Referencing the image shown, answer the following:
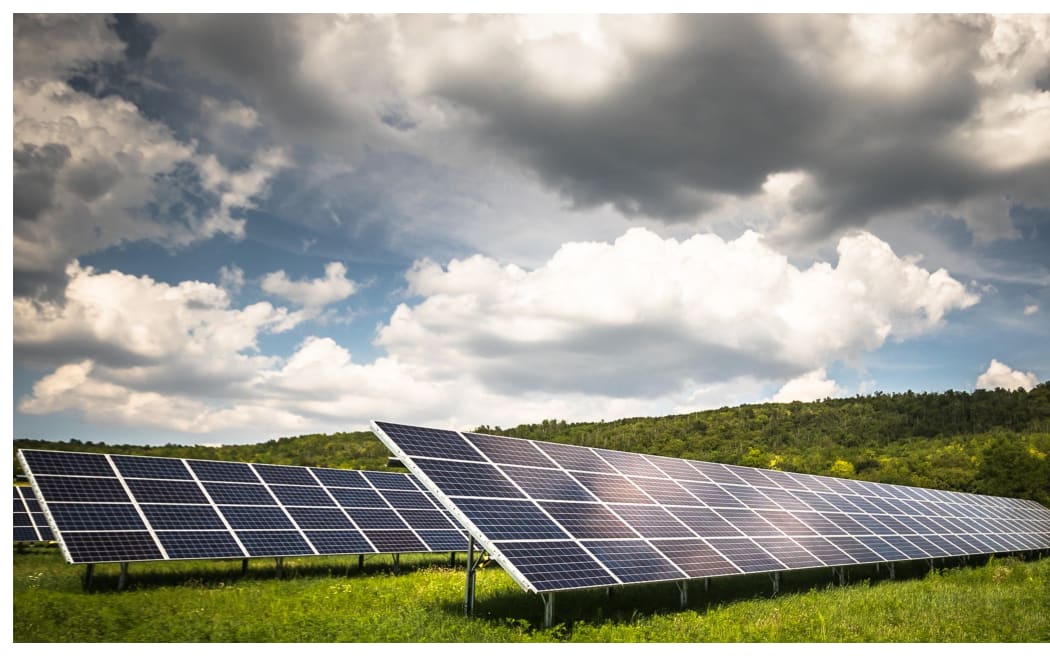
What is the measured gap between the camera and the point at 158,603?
21.4m

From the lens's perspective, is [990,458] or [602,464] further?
[990,458]

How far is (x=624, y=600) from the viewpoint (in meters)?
22.9

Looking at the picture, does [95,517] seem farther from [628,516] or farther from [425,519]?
[628,516]

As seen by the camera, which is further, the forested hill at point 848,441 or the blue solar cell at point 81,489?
the forested hill at point 848,441

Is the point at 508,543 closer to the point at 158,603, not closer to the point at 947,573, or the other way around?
the point at 158,603

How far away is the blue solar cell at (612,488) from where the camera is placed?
904 inches

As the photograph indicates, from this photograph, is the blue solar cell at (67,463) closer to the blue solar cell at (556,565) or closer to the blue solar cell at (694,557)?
the blue solar cell at (556,565)

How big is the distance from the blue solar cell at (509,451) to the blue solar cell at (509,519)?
2495 mm

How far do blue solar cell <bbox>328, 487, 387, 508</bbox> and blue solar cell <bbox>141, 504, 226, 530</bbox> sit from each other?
693 cm

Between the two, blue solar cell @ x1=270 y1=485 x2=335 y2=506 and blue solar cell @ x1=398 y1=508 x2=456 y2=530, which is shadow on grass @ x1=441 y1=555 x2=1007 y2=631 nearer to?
blue solar cell @ x1=398 y1=508 x2=456 y2=530

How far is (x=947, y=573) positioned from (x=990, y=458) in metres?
56.9

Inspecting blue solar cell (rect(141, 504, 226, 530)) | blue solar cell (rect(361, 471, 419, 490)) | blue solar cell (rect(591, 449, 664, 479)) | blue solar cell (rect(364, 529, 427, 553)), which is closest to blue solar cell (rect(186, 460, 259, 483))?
blue solar cell (rect(141, 504, 226, 530))

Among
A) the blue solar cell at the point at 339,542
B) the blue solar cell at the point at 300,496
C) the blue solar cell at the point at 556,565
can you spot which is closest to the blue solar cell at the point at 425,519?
the blue solar cell at the point at 300,496
